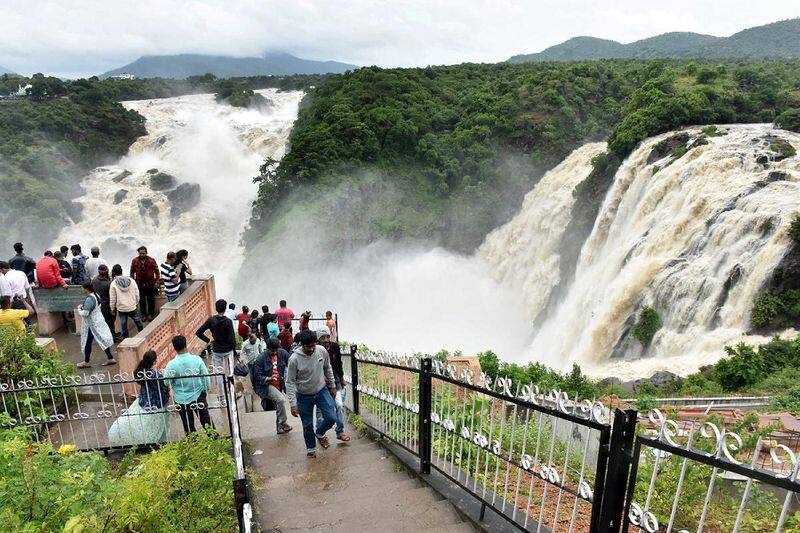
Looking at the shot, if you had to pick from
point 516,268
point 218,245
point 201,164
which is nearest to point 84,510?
point 516,268

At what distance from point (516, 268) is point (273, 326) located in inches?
784

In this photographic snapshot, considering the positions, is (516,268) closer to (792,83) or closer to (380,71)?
(792,83)

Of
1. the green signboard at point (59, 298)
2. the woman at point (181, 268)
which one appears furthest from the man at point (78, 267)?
the woman at point (181, 268)

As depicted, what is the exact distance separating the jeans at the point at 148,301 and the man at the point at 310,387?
19.4 feet

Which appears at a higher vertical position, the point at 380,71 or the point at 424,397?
the point at 380,71

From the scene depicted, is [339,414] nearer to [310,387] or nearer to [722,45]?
[310,387]

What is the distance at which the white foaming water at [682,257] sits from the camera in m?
13.5

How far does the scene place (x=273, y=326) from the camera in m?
9.73

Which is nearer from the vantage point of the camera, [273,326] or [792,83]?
[273,326]

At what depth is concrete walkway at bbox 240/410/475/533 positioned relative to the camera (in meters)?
4.26

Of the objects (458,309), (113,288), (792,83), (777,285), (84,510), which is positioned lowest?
(458,309)

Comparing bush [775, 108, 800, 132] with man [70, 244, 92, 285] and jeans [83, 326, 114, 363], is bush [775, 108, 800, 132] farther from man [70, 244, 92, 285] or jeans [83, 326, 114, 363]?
man [70, 244, 92, 285]

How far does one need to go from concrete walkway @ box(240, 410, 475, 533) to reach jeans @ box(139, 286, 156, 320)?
5.19m

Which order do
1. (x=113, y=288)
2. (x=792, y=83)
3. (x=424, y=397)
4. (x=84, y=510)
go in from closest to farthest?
(x=84, y=510) → (x=424, y=397) → (x=113, y=288) → (x=792, y=83)
